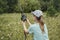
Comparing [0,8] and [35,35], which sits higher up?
[35,35]

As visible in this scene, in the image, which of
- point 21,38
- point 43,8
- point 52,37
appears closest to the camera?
point 21,38

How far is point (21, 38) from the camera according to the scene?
976 centimetres

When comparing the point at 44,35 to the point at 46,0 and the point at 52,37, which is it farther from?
the point at 46,0

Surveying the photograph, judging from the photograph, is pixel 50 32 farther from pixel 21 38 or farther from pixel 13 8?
pixel 13 8

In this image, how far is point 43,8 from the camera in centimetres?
3186

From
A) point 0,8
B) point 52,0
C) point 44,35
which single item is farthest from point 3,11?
point 44,35

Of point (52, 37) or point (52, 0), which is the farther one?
point (52, 0)

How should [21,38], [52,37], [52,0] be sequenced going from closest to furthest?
1. [21,38]
2. [52,37]
3. [52,0]

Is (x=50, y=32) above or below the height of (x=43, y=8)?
above

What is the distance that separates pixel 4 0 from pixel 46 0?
4589 millimetres

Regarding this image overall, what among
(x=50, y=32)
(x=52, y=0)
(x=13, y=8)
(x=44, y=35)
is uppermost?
(x=44, y=35)

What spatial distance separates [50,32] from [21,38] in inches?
72.6

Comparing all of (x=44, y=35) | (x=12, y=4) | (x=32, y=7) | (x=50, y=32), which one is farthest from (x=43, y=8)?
(x=44, y=35)

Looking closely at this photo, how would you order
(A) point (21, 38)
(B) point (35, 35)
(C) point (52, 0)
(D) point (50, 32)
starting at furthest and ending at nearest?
(C) point (52, 0)
(D) point (50, 32)
(A) point (21, 38)
(B) point (35, 35)
